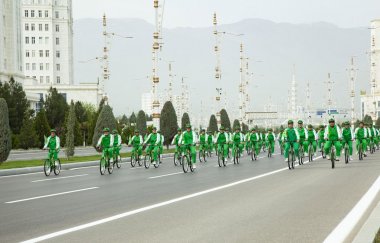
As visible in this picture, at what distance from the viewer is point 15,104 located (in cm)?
6062

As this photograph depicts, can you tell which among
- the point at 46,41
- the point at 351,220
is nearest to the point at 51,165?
the point at 351,220

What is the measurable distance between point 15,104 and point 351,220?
179 feet

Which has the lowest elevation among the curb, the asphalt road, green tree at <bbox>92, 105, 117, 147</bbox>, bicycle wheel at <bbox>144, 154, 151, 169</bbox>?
the curb

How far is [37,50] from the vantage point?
138250 mm

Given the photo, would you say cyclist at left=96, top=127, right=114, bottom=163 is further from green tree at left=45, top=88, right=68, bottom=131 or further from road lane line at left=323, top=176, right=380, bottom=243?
green tree at left=45, top=88, right=68, bottom=131

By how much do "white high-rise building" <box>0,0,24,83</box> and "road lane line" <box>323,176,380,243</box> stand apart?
81448 millimetres

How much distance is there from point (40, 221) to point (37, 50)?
435 feet

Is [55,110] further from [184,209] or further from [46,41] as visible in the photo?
[46,41]

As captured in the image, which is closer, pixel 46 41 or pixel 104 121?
pixel 104 121

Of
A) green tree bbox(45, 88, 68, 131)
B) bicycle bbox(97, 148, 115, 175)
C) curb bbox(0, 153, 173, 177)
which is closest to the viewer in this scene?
bicycle bbox(97, 148, 115, 175)

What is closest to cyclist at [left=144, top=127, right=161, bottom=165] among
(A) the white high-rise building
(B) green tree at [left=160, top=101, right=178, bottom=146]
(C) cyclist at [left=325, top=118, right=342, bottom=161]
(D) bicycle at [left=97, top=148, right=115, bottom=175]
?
(D) bicycle at [left=97, top=148, right=115, bottom=175]

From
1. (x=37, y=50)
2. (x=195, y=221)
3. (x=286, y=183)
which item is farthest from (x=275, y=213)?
(x=37, y=50)

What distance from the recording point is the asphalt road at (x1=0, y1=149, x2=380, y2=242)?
880cm

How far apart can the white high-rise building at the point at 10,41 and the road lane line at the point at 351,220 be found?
267 feet
